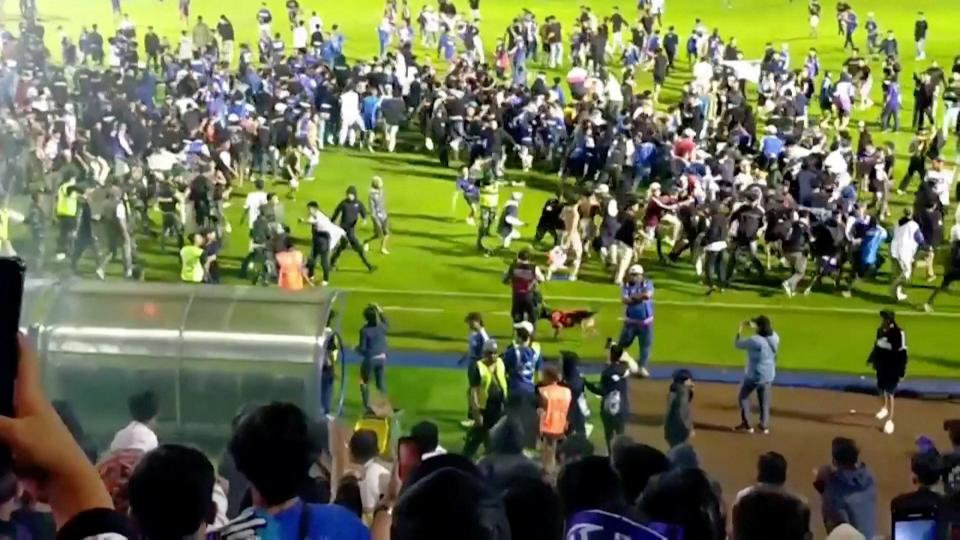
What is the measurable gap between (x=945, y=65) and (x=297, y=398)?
67.3 feet

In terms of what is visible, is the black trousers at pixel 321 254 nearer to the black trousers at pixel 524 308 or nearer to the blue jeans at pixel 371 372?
the black trousers at pixel 524 308

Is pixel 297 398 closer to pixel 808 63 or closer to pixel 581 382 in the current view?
pixel 581 382

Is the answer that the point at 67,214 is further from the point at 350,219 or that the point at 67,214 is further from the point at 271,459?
the point at 271,459

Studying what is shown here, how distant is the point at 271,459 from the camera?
326 cm

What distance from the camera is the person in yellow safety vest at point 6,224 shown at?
18.2 m

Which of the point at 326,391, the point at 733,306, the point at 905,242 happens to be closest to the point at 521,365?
the point at 326,391

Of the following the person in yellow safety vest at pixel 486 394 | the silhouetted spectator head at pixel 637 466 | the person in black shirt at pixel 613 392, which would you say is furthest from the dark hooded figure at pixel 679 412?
the silhouetted spectator head at pixel 637 466

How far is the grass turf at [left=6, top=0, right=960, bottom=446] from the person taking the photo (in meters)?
16.2

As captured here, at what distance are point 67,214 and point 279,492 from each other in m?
15.9

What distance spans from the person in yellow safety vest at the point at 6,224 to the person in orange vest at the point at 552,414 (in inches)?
366

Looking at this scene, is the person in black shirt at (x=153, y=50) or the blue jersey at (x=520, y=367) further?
the person in black shirt at (x=153, y=50)

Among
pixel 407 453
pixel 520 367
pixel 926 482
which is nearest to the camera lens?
pixel 407 453

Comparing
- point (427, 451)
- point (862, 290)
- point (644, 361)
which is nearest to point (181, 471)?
point (427, 451)

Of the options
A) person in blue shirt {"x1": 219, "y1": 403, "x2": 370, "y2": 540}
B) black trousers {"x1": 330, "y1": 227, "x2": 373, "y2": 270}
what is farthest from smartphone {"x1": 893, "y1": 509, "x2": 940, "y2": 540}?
black trousers {"x1": 330, "y1": 227, "x2": 373, "y2": 270}
